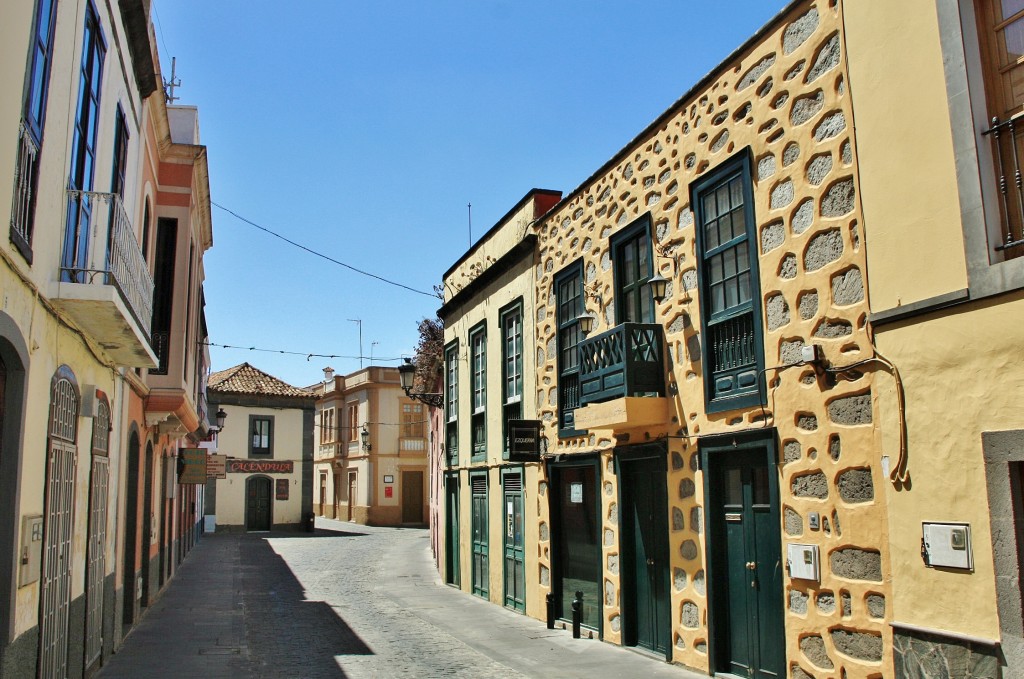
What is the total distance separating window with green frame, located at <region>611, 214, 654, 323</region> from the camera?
1036 cm

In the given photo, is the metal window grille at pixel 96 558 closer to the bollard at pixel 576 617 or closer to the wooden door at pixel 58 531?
the wooden door at pixel 58 531

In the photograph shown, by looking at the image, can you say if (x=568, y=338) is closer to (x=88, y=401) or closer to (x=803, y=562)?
(x=803, y=562)

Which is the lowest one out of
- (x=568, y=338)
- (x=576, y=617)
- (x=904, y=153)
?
(x=576, y=617)

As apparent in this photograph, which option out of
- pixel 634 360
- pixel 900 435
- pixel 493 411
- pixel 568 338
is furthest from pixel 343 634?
pixel 900 435

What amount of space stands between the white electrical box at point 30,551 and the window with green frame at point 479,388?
32.7 feet

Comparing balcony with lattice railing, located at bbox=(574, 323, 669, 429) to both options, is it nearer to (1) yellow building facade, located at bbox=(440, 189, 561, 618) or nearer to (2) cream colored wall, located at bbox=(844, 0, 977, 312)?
(2) cream colored wall, located at bbox=(844, 0, 977, 312)

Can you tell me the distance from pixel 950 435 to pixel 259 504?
37606 millimetres

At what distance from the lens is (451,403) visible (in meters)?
18.7

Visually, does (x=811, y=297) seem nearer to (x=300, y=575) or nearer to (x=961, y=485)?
(x=961, y=485)

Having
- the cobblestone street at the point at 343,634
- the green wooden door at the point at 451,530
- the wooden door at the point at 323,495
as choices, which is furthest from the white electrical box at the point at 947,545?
the wooden door at the point at 323,495

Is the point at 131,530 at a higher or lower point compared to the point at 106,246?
lower

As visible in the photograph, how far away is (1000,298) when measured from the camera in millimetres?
5355

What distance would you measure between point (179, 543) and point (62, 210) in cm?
1789

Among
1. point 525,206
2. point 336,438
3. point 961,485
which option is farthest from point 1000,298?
point 336,438
